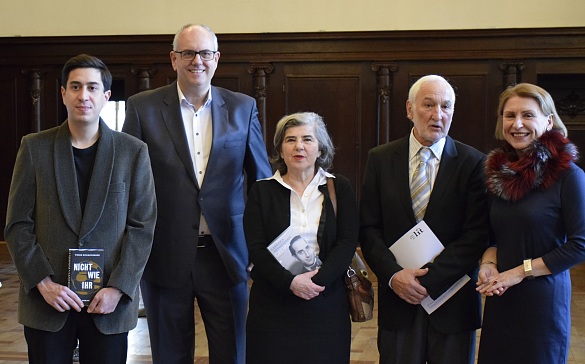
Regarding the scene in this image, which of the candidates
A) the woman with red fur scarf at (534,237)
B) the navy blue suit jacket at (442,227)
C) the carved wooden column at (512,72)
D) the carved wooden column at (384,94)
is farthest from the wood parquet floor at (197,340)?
the carved wooden column at (384,94)

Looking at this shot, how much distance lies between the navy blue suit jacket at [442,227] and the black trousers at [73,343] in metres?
1.11

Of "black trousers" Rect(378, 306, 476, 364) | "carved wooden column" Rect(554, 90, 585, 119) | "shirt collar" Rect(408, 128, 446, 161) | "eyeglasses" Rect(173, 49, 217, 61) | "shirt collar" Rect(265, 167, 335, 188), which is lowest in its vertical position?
"black trousers" Rect(378, 306, 476, 364)

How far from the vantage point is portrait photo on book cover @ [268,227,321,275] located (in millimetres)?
2941

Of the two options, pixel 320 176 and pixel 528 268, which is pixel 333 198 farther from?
pixel 528 268

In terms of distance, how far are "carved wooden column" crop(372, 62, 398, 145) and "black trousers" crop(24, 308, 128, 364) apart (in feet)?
22.5

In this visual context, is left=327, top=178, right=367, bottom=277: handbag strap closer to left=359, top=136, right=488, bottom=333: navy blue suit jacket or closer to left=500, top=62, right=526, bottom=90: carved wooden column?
left=359, top=136, right=488, bottom=333: navy blue suit jacket

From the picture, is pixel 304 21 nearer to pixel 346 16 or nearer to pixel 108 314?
pixel 346 16

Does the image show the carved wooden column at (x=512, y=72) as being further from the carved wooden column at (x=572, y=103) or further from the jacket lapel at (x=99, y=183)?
the jacket lapel at (x=99, y=183)

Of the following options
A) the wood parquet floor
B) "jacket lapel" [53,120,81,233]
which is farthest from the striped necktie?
the wood parquet floor

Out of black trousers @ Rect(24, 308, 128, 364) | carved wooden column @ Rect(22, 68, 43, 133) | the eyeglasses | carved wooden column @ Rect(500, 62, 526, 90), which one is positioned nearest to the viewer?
black trousers @ Rect(24, 308, 128, 364)

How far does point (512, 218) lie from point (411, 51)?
6690 mm

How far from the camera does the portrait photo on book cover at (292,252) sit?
116 inches

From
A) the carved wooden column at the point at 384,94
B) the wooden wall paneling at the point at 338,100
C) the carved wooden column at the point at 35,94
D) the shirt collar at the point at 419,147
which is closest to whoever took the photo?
the shirt collar at the point at 419,147

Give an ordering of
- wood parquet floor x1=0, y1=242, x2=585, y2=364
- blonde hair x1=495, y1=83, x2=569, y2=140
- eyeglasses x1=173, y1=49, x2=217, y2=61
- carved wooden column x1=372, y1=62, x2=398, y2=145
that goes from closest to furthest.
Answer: blonde hair x1=495, y1=83, x2=569, y2=140 → eyeglasses x1=173, y1=49, x2=217, y2=61 → wood parquet floor x1=0, y1=242, x2=585, y2=364 → carved wooden column x1=372, y1=62, x2=398, y2=145
